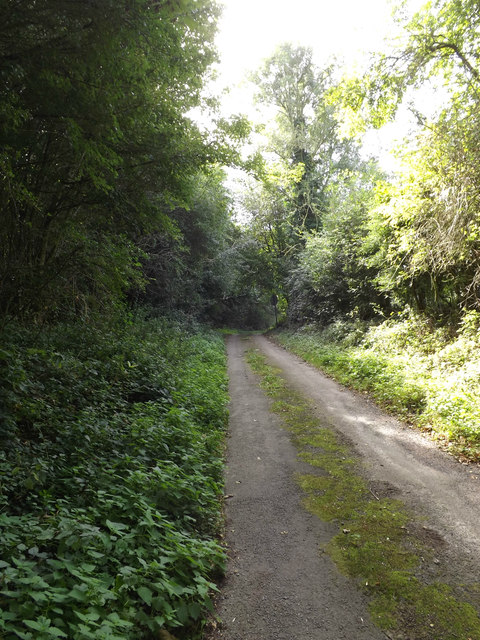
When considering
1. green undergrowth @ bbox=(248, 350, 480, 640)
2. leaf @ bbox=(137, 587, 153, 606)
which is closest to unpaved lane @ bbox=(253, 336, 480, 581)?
green undergrowth @ bbox=(248, 350, 480, 640)

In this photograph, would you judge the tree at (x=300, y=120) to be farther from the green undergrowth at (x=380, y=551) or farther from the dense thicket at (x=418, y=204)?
the green undergrowth at (x=380, y=551)

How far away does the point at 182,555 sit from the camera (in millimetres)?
2867

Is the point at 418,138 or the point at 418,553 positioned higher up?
the point at 418,138

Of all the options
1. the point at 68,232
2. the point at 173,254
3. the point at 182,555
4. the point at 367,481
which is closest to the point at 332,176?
the point at 173,254

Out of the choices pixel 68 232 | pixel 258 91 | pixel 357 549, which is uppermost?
pixel 258 91

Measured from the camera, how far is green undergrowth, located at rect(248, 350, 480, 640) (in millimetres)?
2611

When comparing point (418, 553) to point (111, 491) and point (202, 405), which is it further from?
point (202, 405)

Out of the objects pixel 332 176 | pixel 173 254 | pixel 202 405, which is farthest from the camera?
pixel 332 176

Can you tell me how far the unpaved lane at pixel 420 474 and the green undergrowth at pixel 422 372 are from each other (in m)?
0.38

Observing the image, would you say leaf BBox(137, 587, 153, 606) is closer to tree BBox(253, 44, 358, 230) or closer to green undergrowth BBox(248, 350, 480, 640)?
green undergrowth BBox(248, 350, 480, 640)

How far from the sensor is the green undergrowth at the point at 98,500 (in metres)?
2.05

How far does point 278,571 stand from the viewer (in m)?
3.18

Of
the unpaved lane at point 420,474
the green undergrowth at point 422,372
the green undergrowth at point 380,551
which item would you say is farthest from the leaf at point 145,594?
the green undergrowth at point 422,372

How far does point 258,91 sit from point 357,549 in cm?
2780
